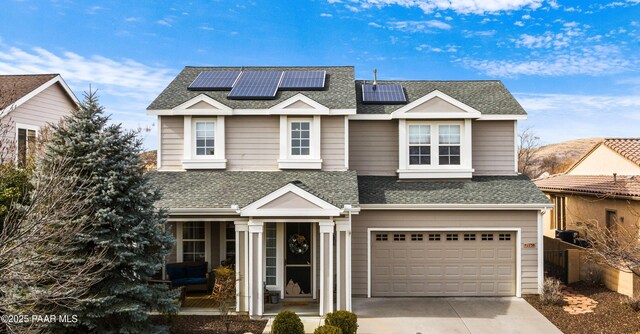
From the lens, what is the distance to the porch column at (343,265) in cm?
1116

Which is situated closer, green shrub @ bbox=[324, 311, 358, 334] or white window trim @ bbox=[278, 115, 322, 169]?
green shrub @ bbox=[324, 311, 358, 334]

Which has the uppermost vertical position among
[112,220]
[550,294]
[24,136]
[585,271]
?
[24,136]

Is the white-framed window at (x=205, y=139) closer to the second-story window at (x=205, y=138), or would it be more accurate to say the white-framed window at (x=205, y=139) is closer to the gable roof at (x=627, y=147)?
the second-story window at (x=205, y=138)

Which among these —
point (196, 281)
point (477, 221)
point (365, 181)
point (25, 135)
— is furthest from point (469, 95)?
point (25, 135)

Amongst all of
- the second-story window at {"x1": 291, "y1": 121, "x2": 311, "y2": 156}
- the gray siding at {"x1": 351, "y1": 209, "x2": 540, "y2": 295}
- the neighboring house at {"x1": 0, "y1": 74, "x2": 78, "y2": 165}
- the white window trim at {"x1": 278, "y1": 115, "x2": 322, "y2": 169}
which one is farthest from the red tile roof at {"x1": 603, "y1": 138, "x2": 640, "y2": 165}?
the neighboring house at {"x1": 0, "y1": 74, "x2": 78, "y2": 165}

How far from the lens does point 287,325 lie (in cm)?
924

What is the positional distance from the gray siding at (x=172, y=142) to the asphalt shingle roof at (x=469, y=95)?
629cm

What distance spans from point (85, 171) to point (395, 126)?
980cm

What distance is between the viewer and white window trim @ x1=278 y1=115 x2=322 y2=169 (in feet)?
45.1

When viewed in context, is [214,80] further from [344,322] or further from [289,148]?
[344,322]

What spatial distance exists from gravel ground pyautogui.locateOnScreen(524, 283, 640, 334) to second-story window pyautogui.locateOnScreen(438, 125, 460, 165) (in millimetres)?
4965

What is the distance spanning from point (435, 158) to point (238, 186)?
6.77 m

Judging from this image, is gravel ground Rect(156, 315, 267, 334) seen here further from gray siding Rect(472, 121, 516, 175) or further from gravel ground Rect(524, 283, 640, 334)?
gray siding Rect(472, 121, 516, 175)

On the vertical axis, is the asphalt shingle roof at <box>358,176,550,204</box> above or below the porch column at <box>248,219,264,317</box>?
above
